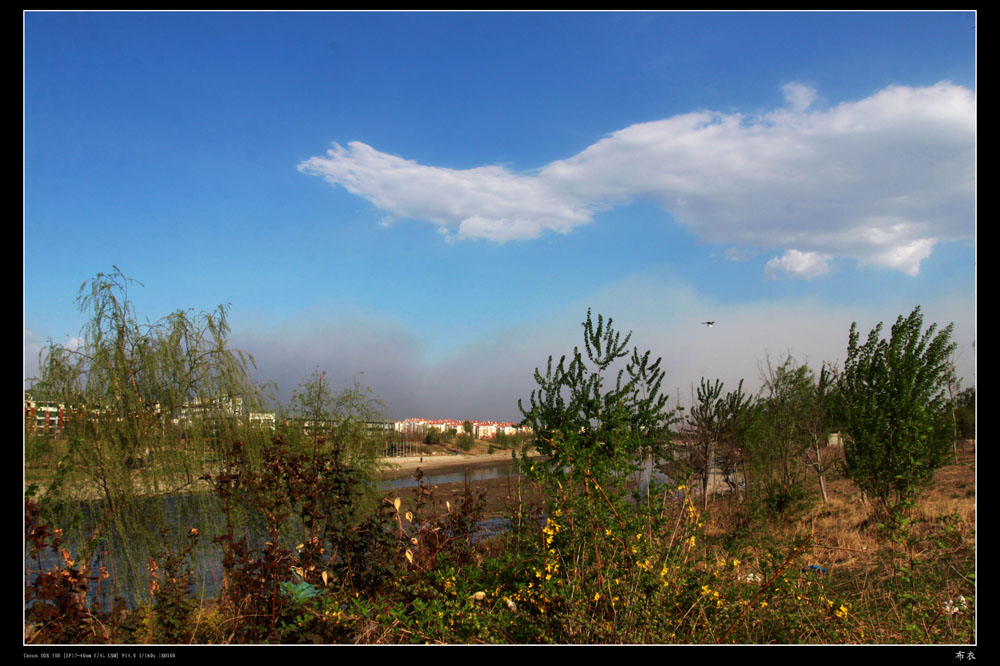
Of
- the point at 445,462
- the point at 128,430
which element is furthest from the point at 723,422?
the point at 445,462

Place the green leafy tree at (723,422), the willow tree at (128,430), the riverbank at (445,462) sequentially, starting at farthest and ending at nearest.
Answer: the riverbank at (445,462) → the green leafy tree at (723,422) → the willow tree at (128,430)

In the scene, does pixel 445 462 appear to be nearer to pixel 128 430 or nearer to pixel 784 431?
pixel 784 431

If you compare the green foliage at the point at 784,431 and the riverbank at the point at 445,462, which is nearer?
the green foliage at the point at 784,431

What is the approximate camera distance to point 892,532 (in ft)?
16.5

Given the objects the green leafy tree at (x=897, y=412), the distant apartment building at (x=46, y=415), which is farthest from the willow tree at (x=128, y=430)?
the green leafy tree at (x=897, y=412)

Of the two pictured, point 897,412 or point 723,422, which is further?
point 723,422

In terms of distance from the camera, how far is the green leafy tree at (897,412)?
990 centimetres

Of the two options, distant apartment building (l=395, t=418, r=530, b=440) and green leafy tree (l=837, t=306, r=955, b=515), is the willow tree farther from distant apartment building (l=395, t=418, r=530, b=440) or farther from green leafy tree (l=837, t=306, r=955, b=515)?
distant apartment building (l=395, t=418, r=530, b=440)

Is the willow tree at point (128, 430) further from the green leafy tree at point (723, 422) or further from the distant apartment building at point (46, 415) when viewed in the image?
the green leafy tree at point (723, 422)

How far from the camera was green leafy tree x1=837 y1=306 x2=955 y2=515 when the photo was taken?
990cm

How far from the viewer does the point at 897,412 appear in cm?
1006

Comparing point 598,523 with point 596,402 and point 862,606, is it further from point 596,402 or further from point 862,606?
point 596,402

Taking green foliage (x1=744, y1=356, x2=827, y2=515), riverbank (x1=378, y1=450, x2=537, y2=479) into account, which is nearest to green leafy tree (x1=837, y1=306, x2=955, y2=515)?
green foliage (x1=744, y1=356, x2=827, y2=515)
